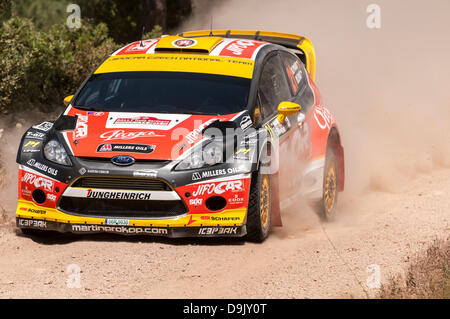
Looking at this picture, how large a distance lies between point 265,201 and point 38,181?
6.30ft

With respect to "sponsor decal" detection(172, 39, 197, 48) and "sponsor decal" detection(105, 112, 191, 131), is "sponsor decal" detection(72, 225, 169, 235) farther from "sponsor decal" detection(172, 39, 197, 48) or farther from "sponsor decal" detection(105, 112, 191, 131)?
"sponsor decal" detection(172, 39, 197, 48)

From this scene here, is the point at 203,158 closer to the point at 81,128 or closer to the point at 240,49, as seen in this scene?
the point at 81,128

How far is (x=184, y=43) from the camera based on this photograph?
31.4 feet

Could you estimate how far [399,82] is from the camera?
57.4ft

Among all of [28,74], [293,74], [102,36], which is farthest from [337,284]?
[102,36]

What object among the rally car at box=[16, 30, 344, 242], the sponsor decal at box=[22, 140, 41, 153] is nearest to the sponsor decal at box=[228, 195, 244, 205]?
the rally car at box=[16, 30, 344, 242]

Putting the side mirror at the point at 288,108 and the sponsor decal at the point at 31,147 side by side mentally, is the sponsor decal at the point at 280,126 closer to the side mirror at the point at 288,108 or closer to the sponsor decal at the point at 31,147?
the side mirror at the point at 288,108

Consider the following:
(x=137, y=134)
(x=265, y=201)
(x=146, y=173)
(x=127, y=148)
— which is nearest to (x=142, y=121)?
(x=137, y=134)

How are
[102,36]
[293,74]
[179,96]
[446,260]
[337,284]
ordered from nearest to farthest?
[337,284] → [446,260] → [179,96] → [293,74] → [102,36]

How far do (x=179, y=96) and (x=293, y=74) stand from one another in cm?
168

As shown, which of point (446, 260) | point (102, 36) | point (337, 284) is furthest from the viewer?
point (102, 36)

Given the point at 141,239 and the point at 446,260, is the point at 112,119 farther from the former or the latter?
the point at 446,260

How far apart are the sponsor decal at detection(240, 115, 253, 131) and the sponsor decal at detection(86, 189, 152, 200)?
1.09 metres

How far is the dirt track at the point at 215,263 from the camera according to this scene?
6828mm
